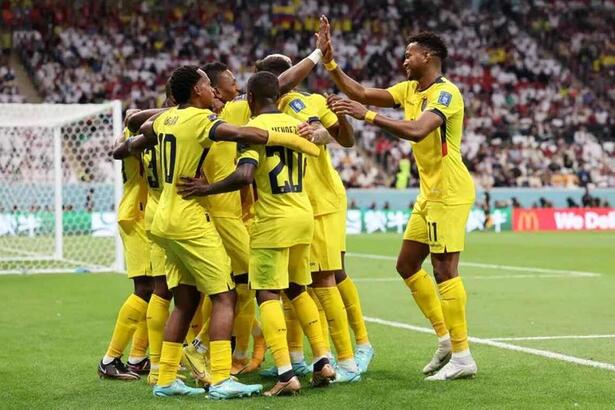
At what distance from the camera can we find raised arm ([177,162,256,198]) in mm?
7176

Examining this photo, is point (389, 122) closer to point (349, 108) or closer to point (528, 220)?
point (349, 108)

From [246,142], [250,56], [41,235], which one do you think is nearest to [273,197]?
[246,142]

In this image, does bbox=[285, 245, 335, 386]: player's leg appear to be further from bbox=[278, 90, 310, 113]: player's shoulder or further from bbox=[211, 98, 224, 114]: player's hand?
bbox=[211, 98, 224, 114]: player's hand

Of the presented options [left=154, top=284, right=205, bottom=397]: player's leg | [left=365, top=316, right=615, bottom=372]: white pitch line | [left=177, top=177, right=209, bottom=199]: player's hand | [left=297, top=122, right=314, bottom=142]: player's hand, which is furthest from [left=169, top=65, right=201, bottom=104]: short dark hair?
[left=365, top=316, right=615, bottom=372]: white pitch line

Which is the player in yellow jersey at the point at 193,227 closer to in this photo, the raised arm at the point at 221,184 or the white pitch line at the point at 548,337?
the raised arm at the point at 221,184

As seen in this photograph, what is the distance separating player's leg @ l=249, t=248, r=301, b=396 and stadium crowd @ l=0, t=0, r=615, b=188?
93.3ft

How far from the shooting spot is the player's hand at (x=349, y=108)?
766 cm

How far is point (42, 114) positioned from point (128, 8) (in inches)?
832

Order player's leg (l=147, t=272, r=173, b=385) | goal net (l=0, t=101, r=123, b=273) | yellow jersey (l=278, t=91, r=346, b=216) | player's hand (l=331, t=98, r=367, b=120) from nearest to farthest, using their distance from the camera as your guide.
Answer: player's hand (l=331, t=98, r=367, b=120)
player's leg (l=147, t=272, r=173, b=385)
yellow jersey (l=278, t=91, r=346, b=216)
goal net (l=0, t=101, r=123, b=273)

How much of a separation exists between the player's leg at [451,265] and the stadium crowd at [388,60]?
90.6 ft

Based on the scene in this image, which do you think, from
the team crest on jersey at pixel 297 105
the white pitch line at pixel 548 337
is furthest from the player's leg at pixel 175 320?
the white pitch line at pixel 548 337

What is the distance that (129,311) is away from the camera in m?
8.61

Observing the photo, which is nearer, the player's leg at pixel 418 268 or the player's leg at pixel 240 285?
the player's leg at pixel 240 285

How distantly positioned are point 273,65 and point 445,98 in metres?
1.32
